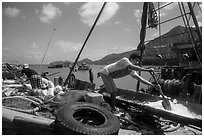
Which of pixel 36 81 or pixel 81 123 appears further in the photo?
pixel 36 81

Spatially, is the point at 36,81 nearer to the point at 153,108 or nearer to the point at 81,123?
the point at 81,123

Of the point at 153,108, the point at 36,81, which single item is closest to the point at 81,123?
the point at 153,108

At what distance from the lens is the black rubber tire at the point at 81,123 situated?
3.61 metres

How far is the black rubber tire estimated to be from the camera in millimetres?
3605

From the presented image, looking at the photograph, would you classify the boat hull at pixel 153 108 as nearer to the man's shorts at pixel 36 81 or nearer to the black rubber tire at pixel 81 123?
the black rubber tire at pixel 81 123

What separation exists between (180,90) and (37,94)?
29.9 feet

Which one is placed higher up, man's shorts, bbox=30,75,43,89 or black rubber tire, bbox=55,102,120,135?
man's shorts, bbox=30,75,43,89

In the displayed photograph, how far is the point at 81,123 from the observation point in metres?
3.81

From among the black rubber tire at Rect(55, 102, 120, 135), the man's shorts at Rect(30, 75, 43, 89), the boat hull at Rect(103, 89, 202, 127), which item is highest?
the man's shorts at Rect(30, 75, 43, 89)

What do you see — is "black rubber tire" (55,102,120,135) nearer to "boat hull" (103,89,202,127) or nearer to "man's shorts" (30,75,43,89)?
"boat hull" (103,89,202,127)

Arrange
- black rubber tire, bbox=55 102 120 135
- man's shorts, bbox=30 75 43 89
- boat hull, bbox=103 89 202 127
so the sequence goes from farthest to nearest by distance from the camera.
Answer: man's shorts, bbox=30 75 43 89, boat hull, bbox=103 89 202 127, black rubber tire, bbox=55 102 120 135

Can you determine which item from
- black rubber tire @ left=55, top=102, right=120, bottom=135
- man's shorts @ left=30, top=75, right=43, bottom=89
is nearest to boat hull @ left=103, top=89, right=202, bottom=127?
black rubber tire @ left=55, top=102, right=120, bottom=135

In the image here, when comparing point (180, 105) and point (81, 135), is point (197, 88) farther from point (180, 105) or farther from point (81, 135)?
point (81, 135)

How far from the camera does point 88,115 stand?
479 centimetres
